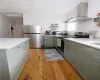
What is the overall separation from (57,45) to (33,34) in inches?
67.0

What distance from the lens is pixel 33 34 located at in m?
5.22

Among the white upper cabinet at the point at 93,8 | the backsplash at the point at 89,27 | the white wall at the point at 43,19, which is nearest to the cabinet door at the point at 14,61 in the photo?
the backsplash at the point at 89,27

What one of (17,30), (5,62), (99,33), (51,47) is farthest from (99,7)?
→ (17,30)

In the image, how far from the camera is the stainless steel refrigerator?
5.17 m

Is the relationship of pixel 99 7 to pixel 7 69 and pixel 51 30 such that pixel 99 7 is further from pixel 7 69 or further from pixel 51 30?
pixel 51 30

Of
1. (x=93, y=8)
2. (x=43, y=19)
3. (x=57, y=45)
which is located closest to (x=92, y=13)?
(x=93, y=8)

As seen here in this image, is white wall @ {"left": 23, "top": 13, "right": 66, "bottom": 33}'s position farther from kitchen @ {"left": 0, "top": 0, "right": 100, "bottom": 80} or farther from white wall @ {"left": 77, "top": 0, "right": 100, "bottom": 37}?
white wall @ {"left": 77, "top": 0, "right": 100, "bottom": 37}

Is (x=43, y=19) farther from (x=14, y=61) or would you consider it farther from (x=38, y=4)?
(x=14, y=61)

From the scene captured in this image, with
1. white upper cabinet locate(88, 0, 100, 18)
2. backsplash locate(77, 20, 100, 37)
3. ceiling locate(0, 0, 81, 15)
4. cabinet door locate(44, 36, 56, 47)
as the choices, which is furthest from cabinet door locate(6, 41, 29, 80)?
cabinet door locate(44, 36, 56, 47)

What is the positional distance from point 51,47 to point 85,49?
362 centimetres

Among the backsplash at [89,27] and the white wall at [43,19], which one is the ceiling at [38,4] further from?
the backsplash at [89,27]

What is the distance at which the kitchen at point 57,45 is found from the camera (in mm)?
1485

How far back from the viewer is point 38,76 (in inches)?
77.4

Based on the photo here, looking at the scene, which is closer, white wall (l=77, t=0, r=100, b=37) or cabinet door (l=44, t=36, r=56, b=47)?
white wall (l=77, t=0, r=100, b=37)
